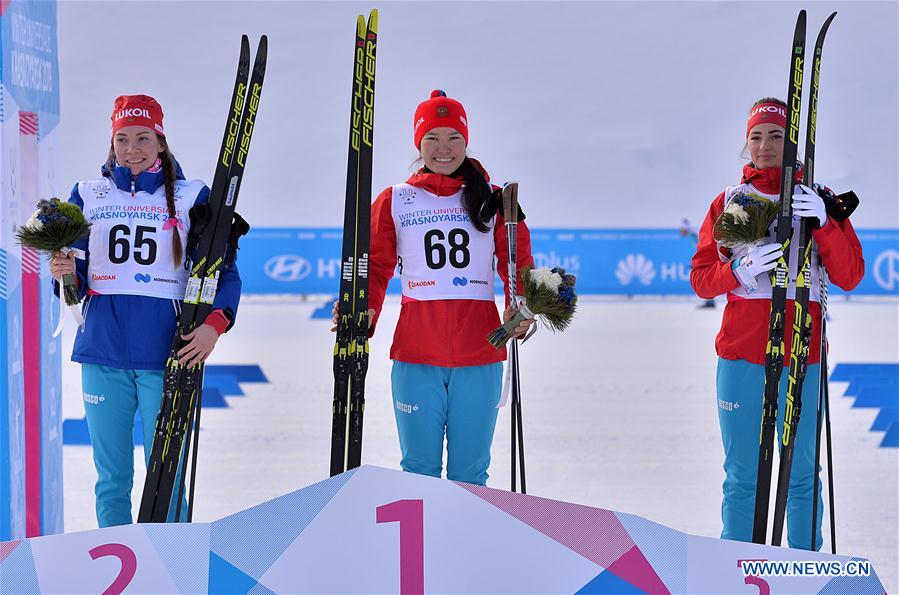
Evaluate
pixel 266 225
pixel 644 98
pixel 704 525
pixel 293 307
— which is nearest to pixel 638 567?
pixel 704 525

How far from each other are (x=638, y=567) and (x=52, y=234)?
1597mm

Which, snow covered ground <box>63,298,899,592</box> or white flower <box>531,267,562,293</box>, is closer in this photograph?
white flower <box>531,267,562,293</box>

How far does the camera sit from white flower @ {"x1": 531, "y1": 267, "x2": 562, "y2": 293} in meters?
2.32

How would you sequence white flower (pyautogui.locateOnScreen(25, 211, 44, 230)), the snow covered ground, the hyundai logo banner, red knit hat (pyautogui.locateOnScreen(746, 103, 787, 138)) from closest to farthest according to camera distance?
white flower (pyautogui.locateOnScreen(25, 211, 44, 230)) → red knit hat (pyautogui.locateOnScreen(746, 103, 787, 138)) → the snow covered ground → the hyundai logo banner

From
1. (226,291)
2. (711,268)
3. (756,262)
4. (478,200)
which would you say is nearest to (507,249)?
(478,200)

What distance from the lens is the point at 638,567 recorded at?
144 centimetres

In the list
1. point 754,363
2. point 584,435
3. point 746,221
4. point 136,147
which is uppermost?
point 136,147

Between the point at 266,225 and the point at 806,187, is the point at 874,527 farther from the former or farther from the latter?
the point at 266,225

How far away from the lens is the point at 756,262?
2252 millimetres

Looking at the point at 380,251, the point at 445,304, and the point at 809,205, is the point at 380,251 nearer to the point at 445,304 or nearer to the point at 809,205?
the point at 445,304

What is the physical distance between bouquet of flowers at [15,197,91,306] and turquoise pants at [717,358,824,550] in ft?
5.55

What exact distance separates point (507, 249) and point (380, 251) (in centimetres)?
35

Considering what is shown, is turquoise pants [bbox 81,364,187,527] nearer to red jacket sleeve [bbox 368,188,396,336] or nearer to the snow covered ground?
red jacket sleeve [bbox 368,188,396,336]

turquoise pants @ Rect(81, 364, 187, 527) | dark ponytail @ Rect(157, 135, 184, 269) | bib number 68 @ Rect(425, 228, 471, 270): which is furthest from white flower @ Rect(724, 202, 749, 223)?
turquoise pants @ Rect(81, 364, 187, 527)
